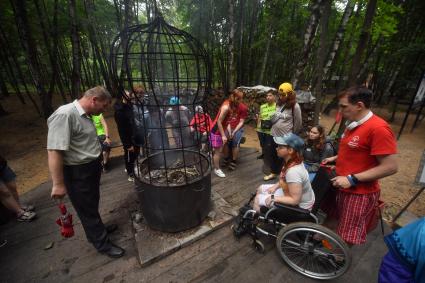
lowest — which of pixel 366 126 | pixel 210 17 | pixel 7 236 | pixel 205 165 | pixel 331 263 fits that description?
pixel 7 236

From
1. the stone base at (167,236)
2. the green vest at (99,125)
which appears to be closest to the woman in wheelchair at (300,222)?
the stone base at (167,236)

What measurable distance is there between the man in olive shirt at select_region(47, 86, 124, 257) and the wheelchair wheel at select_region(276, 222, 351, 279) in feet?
6.63

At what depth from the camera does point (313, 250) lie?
2.17 m

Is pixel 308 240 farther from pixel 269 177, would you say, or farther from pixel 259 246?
pixel 269 177

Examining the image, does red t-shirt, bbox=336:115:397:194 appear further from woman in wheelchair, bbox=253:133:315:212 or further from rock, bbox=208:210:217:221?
rock, bbox=208:210:217:221

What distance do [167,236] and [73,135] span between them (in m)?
1.59

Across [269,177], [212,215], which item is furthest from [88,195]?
[269,177]

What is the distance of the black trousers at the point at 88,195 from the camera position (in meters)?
2.11

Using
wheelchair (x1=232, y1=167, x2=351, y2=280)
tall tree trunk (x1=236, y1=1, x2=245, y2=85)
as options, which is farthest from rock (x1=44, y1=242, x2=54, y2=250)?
tall tree trunk (x1=236, y1=1, x2=245, y2=85)

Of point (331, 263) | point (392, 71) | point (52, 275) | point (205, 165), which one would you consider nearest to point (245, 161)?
point (205, 165)

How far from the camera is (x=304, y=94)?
845 centimetres

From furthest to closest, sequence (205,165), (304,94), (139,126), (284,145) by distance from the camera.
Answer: (304,94), (139,126), (205,165), (284,145)

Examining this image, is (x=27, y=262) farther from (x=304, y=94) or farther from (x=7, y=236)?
(x=304, y=94)

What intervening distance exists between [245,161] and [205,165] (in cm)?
201
